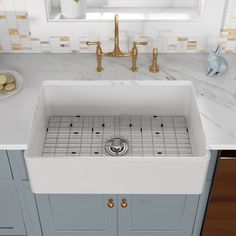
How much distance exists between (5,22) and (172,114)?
0.97 metres

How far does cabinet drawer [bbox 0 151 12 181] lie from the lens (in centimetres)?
190

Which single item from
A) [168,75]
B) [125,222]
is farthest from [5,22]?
[125,222]

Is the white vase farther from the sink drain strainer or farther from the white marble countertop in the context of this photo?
the sink drain strainer

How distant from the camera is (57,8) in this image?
2.32m

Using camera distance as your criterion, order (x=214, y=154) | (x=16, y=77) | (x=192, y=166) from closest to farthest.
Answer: (x=192, y=166), (x=214, y=154), (x=16, y=77)

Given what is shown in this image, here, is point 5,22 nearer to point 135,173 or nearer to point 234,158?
point 135,173

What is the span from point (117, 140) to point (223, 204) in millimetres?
585

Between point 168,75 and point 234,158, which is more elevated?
point 168,75

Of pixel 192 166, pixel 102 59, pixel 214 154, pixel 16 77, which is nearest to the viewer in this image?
pixel 192 166

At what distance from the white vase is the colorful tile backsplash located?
0.36 feet

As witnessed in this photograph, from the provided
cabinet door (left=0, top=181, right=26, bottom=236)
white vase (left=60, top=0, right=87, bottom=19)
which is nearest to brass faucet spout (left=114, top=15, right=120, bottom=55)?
white vase (left=60, top=0, right=87, bottom=19)

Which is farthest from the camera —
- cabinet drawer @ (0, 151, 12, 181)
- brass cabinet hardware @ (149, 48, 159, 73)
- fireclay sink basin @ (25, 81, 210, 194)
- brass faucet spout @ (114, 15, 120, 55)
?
brass cabinet hardware @ (149, 48, 159, 73)

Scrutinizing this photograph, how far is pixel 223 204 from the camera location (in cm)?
207

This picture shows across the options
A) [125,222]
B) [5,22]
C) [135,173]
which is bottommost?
[125,222]
